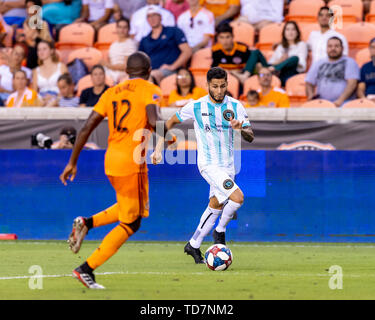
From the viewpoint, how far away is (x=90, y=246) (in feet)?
38.2

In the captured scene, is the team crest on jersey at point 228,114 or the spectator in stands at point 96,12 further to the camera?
the spectator in stands at point 96,12

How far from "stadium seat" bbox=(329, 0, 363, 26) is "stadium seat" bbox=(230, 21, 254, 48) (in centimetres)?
165

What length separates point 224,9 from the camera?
16.8 meters

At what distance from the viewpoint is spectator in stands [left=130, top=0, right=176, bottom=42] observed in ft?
54.0

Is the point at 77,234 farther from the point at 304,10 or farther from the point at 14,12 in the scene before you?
the point at 14,12

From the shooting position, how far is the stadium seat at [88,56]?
16.7 meters

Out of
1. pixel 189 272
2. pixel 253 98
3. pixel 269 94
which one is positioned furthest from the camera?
pixel 269 94

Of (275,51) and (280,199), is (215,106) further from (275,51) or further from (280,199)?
(275,51)

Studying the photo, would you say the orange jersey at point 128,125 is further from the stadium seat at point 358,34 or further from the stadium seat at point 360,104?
the stadium seat at point 358,34

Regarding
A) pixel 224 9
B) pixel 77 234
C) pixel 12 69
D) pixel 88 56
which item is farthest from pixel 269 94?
pixel 77 234

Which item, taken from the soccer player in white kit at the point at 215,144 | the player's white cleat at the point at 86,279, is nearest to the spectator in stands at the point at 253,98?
the soccer player in white kit at the point at 215,144

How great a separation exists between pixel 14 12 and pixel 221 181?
1060 centimetres

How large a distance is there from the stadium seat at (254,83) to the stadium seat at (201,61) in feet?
3.70

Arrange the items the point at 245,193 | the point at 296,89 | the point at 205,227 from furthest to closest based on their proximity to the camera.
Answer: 1. the point at 296,89
2. the point at 245,193
3. the point at 205,227
